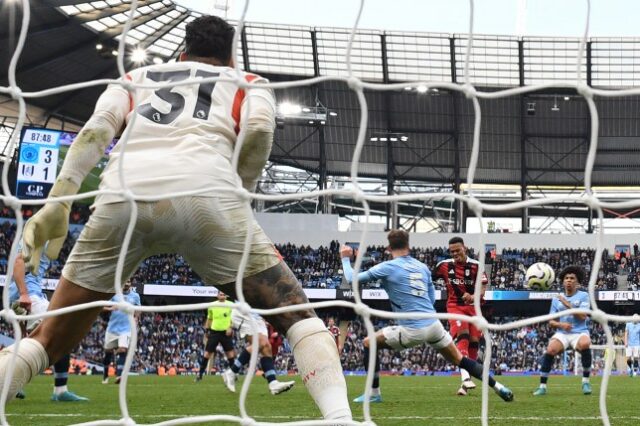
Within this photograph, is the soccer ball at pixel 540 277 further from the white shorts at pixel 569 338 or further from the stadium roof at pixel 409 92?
the stadium roof at pixel 409 92

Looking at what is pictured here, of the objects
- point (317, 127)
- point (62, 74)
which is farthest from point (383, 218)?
point (62, 74)

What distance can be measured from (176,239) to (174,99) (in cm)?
56

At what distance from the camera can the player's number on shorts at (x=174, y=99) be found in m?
3.02

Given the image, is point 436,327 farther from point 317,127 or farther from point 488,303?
point 317,127

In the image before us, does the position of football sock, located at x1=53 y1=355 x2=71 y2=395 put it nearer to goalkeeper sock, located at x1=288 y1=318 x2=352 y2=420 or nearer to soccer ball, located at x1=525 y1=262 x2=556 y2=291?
goalkeeper sock, located at x1=288 y1=318 x2=352 y2=420

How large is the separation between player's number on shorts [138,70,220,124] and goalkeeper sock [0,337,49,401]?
953 mm

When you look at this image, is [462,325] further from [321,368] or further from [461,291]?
[321,368]

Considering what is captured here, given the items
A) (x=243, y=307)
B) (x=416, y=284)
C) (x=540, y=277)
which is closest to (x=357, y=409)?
(x=416, y=284)

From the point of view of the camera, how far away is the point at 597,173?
35.9 metres

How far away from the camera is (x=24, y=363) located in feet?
9.27

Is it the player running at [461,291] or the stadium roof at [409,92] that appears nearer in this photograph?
the player running at [461,291]

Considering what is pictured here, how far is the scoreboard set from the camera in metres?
20.4

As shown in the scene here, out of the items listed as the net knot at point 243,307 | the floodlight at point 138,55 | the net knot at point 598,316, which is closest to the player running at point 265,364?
the net knot at point 243,307

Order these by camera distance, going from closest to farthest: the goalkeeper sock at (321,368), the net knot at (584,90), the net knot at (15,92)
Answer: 1. the goalkeeper sock at (321,368)
2. the net knot at (584,90)
3. the net knot at (15,92)
